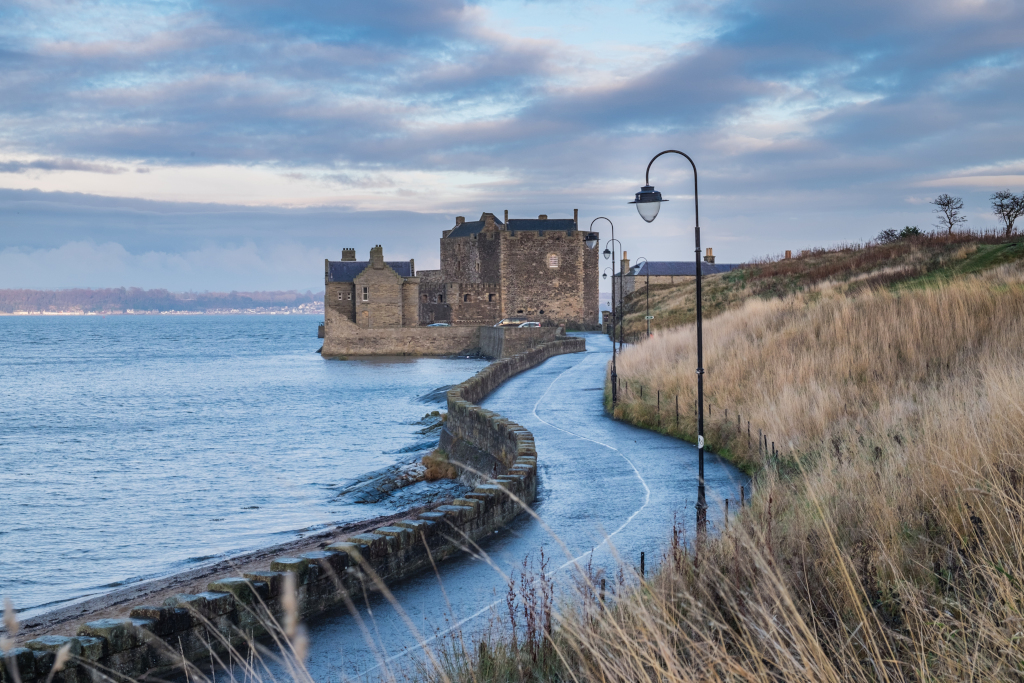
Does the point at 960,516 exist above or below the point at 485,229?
below

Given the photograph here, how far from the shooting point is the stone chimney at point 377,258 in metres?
65.3

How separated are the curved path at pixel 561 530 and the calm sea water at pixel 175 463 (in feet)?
6.53

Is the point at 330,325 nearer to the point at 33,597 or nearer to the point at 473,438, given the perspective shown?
the point at 473,438

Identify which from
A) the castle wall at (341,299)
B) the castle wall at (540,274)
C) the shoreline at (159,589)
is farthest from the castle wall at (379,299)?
the shoreline at (159,589)

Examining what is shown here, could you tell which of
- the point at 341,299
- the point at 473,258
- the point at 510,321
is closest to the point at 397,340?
the point at 341,299

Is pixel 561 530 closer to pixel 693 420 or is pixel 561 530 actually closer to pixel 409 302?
pixel 693 420

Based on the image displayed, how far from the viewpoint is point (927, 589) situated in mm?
4551

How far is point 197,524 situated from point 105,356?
8233cm

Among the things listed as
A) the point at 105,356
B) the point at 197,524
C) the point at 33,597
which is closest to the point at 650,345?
the point at 197,524

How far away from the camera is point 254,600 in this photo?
6980 mm

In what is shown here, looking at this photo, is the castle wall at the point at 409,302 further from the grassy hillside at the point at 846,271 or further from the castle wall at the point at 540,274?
the grassy hillside at the point at 846,271

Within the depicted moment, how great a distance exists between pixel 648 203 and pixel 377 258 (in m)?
57.0

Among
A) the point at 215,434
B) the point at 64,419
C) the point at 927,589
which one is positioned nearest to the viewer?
the point at 927,589

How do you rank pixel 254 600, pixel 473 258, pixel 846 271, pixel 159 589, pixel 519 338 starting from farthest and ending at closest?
1. pixel 473 258
2. pixel 519 338
3. pixel 846 271
4. pixel 159 589
5. pixel 254 600
